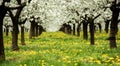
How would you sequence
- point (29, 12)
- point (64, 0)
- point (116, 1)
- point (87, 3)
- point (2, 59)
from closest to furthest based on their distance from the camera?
point (2, 59), point (116, 1), point (87, 3), point (29, 12), point (64, 0)

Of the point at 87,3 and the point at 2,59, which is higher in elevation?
the point at 87,3

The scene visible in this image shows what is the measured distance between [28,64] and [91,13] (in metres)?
19.9

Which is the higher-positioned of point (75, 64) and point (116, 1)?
point (116, 1)

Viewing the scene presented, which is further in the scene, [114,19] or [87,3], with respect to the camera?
[87,3]

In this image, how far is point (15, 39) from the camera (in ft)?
96.0

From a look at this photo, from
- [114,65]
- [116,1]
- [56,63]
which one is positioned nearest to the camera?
[114,65]

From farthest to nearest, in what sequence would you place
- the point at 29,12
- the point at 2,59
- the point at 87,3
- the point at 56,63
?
1. the point at 29,12
2. the point at 87,3
3. the point at 2,59
4. the point at 56,63

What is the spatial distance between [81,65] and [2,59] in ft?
19.4

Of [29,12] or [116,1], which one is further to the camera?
[29,12]

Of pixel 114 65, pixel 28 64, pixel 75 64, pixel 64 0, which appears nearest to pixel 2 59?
pixel 28 64

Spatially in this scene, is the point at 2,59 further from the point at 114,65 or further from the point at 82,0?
the point at 82,0

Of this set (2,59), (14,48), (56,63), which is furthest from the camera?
(14,48)

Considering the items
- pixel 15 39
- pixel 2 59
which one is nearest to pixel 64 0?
pixel 15 39

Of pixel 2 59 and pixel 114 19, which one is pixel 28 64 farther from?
pixel 114 19
